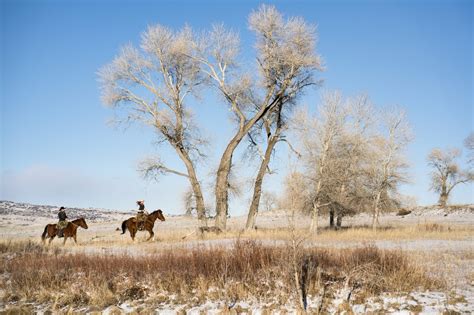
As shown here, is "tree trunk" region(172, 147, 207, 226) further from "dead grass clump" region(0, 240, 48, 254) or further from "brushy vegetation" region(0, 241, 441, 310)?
"brushy vegetation" region(0, 241, 441, 310)

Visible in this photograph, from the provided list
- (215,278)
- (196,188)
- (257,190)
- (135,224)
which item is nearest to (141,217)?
(135,224)

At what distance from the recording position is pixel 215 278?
30.7 feet

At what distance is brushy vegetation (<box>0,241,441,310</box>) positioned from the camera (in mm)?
8594

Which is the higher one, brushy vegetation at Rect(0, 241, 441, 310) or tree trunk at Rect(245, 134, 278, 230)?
tree trunk at Rect(245, 134, 278, 230)

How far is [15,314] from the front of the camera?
8430 mm

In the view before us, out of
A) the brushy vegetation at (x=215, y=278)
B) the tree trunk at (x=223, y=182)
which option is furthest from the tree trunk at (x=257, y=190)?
the brushy vegetation at (x=215, y=278)

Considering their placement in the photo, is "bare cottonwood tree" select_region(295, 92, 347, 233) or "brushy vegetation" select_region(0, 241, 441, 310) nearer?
"brushy vegetation" select_region(0, 241, 441, 310)

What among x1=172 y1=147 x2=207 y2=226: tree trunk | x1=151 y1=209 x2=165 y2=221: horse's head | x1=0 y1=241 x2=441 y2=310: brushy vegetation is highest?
x1=172 y1=147 x2=207 y2=226: tree trunk

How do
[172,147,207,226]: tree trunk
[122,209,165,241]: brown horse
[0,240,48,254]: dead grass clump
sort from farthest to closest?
[172,147,207,226]: tree trunk → [122,209,165,241]: brown horse → [0,240,48,254]: dead grass clump

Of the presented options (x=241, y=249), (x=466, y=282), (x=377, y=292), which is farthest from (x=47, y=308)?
(x=466, y=282)

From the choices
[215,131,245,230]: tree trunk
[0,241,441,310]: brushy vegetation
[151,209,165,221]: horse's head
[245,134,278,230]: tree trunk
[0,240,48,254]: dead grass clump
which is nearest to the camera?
[0,241,441,310]: brushy vegetation

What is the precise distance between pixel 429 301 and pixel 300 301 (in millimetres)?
2590

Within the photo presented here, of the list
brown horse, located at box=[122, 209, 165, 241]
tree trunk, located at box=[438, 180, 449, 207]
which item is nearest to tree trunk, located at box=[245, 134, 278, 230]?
brown horse, located at box=[122, 209, 165, 241]

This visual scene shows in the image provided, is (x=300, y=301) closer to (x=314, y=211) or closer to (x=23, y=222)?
(x=314, y=211)
